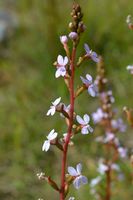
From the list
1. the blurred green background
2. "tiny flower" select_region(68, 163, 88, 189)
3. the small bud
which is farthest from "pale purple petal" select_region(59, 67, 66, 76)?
the blurred green background

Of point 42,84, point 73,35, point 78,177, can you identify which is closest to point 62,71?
point 73,35

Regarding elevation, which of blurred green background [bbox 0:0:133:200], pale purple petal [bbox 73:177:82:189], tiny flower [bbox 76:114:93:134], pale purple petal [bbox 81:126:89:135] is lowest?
pale purple petal [bbox 73:177:82:189]

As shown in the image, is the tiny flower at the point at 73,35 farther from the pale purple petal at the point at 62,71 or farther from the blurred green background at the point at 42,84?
the blurred green background at the point at 42,84

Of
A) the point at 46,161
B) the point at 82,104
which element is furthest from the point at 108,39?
the point at 46,161

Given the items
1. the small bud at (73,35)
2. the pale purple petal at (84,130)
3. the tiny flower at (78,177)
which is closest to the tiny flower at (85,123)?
the pale purple petal at (84,130)

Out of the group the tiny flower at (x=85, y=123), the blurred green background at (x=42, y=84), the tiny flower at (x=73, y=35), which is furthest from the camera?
the blurred green background at (x=42, y=84)

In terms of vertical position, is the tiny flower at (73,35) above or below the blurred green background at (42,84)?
below

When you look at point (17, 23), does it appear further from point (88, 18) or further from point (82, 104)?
point (82, 104)

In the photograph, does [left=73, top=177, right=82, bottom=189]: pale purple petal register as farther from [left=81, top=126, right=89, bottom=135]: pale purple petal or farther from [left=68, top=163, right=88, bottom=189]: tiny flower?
[left=81, top=126, right=89, bottom=135]: pale purple petal
